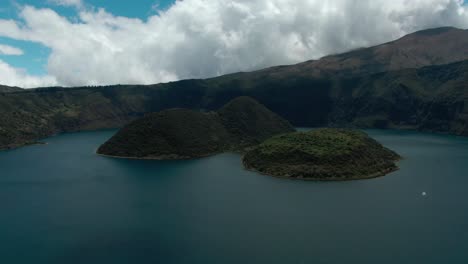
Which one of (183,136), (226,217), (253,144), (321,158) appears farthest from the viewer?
(253,144)

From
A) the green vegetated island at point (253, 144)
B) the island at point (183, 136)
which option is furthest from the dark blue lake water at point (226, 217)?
the island at point (183, 136)

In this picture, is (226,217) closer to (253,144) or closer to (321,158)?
(321,158)

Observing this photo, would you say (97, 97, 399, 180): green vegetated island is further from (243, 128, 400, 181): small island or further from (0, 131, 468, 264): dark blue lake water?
(0, 131, 468, 264): dark blue lake water

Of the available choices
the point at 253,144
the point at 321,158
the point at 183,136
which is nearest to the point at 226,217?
the point at 321,158

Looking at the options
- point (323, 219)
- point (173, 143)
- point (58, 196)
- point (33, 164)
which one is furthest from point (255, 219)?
point (33, 164)

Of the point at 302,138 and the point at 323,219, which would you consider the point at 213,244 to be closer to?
the point at 323,219
